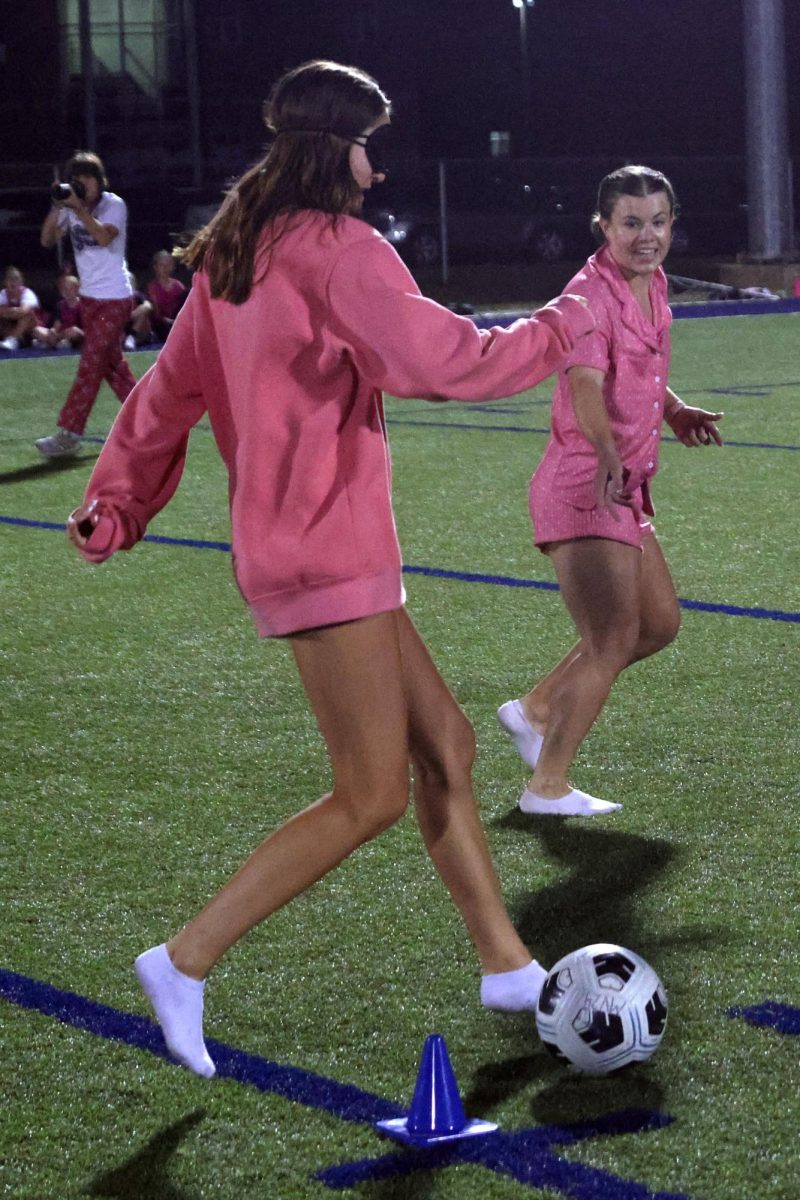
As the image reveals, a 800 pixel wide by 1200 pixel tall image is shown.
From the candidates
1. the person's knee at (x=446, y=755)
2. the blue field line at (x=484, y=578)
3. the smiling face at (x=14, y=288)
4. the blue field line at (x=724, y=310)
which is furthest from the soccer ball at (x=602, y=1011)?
the blue field line at (x=724, y=310)

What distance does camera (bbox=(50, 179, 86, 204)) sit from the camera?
11.4 meters

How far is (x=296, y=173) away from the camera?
10.3 feet

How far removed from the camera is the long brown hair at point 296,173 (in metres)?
3.13

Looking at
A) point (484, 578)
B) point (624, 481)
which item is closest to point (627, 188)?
point (624, 481)

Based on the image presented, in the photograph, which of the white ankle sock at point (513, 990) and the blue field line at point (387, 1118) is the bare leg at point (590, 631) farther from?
the blue field line at point (387, 1118)

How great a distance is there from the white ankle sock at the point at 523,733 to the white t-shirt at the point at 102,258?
296 inches

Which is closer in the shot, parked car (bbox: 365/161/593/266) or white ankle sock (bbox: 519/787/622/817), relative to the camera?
white ankle sock (bbox: 519/787/622/817)

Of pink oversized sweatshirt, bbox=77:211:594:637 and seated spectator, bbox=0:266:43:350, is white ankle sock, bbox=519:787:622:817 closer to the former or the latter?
pink oversized sweatshirt, bbox=77:211:594:637

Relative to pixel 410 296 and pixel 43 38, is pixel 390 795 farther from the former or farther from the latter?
pixel 43 38

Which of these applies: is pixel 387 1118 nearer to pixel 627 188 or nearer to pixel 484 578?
pixel 627 188

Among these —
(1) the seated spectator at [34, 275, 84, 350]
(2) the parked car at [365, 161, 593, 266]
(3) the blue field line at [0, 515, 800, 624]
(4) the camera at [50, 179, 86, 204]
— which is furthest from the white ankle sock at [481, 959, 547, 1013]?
(2) the parked car at [365, 161, 593, 266]

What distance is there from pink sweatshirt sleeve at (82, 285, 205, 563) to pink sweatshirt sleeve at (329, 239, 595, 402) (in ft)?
1.33

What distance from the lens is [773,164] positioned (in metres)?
28.2

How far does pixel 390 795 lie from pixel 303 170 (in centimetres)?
109
